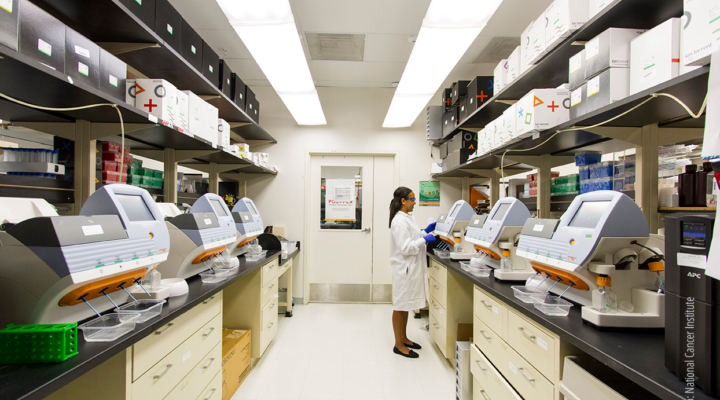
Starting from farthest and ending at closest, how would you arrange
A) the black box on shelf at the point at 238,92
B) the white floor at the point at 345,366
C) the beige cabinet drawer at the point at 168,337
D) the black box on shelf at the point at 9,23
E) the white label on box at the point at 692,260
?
the black box on shelf at the point at 238,92
the white floor at the point at 345,366
the beige cabinet drawer at the point at 168,337
the black box on shelf at the point at 9,23
the white label on box at the point at 692,260

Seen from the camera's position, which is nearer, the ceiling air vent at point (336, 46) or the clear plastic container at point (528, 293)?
the clear plastic container at point (528, 293)

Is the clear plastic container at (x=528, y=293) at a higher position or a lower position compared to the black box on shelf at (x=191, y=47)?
lower

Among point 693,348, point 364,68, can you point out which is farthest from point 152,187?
point 693,348

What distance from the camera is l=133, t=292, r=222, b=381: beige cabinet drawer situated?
1105mm

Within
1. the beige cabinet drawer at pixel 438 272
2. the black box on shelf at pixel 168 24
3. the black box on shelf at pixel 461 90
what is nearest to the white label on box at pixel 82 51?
the black box on shelf at pixel 168 24

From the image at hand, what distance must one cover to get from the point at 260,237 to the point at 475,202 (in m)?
2.85

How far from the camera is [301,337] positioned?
3.12m

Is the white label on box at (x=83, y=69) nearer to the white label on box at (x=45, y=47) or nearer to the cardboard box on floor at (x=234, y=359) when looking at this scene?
the white label on box at (x=45, y=47)

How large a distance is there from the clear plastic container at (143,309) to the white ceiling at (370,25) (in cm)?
239

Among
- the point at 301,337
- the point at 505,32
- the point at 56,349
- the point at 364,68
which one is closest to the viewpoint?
the point at 56,349

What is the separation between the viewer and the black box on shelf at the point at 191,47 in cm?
199

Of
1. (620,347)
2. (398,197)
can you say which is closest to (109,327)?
(620,347)

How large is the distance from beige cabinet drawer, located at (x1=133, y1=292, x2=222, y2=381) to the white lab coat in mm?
1570

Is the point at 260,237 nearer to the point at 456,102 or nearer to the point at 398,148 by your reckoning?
the point at 398,148
